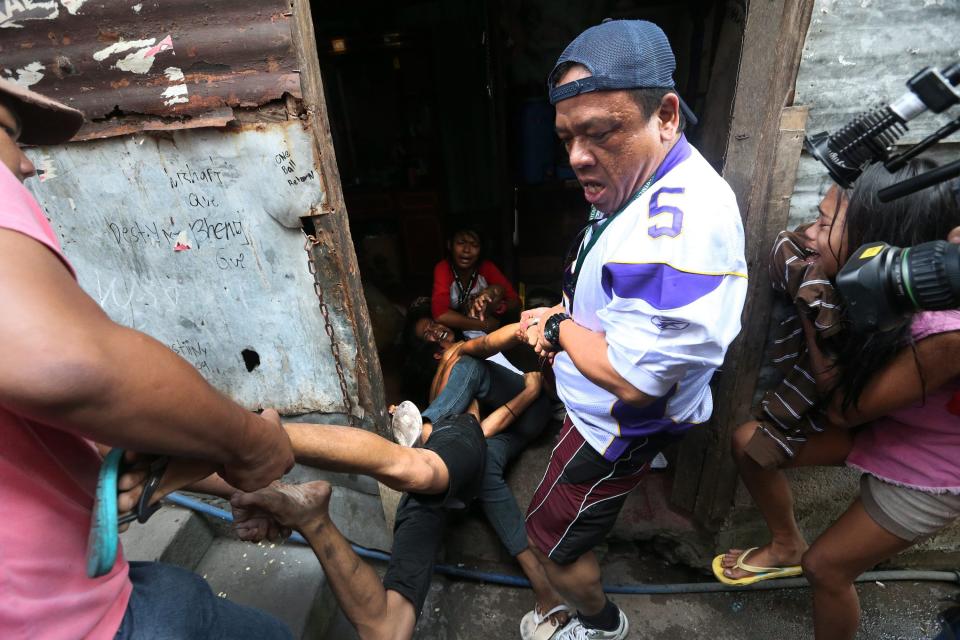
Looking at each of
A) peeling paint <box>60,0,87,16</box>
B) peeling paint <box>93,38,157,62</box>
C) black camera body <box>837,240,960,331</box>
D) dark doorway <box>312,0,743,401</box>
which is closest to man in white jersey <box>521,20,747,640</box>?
black camera body <box>837,240,960,331</box>

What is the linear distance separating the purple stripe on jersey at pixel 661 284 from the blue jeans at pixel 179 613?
1654 mm

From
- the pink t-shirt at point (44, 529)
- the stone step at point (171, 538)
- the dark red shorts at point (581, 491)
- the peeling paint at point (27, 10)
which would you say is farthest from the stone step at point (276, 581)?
the peeling paint at point (27, 10)

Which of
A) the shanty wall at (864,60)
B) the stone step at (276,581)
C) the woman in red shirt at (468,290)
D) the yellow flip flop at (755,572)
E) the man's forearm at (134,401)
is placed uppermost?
the shanty wall at (864,60)

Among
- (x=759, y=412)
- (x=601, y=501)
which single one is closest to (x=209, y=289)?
(x=601, y=501)

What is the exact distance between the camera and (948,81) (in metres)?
1.30

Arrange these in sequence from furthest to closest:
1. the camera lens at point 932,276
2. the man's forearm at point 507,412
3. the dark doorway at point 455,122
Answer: the dark doorway at point 455,122, the man's forearm at point 507,412, the camera lens at point 932,276

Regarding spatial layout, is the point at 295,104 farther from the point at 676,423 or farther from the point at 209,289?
the point at 676,423

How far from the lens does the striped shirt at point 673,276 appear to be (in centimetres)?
154

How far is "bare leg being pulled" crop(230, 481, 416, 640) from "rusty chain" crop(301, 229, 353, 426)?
80 cm

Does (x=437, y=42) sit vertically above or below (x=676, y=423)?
above

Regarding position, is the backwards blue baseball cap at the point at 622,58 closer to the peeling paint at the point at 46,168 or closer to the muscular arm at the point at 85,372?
the muscular arm at the point at 85,372

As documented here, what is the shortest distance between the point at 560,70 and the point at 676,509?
2.96m

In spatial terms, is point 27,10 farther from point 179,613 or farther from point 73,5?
point 179,613

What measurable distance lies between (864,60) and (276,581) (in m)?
3.86
